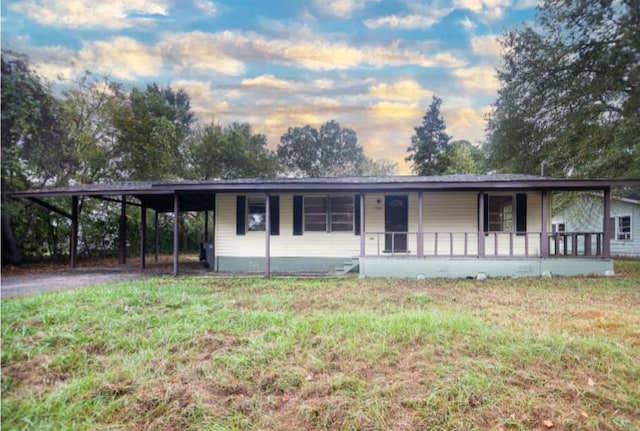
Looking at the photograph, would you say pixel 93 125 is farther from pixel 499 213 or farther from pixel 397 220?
pixel 499 213

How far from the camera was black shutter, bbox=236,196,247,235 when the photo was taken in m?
10.5

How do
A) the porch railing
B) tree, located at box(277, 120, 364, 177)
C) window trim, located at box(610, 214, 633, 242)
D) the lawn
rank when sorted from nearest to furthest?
the lawn < the porch railing < window trim, located at box(610, 214, 633, 242) < tree, located at box(277, 120, 364, 177)

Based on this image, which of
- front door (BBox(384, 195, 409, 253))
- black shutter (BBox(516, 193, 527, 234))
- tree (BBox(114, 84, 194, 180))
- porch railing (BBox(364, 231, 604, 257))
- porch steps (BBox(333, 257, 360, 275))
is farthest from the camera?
tree (BBox(114, 84, 194, 180))

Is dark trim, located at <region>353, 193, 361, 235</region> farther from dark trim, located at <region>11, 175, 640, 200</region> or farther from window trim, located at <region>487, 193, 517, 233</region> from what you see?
window trim, located at <region>487, 193, 517, 233</region>

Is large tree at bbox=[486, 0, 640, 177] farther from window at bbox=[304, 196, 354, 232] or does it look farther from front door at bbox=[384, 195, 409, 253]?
window at bbox=[304, 196, 354, 232]

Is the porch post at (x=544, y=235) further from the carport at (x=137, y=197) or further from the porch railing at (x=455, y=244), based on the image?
the carport at (x=137, y=197)

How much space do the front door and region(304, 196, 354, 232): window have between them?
3.70 feet

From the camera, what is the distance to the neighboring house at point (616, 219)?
1595 cm

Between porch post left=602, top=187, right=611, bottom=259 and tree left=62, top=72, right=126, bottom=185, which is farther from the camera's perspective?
tree left=62, top=72, right=126, bottom=185

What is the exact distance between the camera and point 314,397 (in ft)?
9.13

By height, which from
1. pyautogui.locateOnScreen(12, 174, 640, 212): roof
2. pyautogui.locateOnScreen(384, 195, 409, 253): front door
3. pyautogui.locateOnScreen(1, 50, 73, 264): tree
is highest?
pyautogui.locateOnScreen(1, 50, 73, 264): tree

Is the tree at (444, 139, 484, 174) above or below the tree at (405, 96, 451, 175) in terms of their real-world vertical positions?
below

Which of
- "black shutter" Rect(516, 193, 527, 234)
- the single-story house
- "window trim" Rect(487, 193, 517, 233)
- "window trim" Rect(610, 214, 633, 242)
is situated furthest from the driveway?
"window trim" Rect(610, 214, 633, 242)

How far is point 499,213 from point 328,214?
17.5 feet
